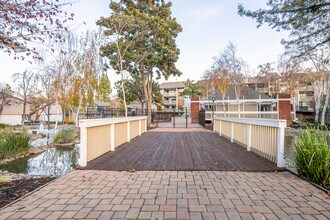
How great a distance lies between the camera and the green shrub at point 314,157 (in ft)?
10.3

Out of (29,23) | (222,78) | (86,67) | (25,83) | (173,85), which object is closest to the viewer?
(29,23)

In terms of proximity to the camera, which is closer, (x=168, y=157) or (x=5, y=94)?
(x=168, y=157)

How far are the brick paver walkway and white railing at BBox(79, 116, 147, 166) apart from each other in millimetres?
824

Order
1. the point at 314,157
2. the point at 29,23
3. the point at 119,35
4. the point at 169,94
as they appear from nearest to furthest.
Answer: the point at 29,23, the point at 314,157, the point at 119,35, the point at 169,94

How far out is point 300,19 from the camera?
18.1ft

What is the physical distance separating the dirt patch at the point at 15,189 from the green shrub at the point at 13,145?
448 centimetres

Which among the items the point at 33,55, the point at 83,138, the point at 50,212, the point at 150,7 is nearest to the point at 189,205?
the point at 50,212

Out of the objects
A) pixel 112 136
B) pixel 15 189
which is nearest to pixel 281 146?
pixel 112 136

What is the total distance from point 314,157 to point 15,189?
4.68m

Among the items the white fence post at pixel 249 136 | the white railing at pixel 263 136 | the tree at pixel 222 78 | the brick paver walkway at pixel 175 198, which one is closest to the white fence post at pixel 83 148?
the brick paver walkway at pixel 175 198

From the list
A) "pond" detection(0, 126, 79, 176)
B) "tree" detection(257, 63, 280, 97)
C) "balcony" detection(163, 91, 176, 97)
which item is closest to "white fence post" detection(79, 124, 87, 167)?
"pond" detection(0, 126, 79, 176)

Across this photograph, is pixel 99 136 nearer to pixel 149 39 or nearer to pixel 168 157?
pixel 168 157

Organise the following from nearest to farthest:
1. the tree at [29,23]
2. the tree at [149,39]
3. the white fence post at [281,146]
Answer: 1. the tree at [29,23]
2. the white fence post at [281,146]
3. the tree at [149,39]

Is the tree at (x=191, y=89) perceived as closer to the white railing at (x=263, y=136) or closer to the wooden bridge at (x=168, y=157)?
the white railing at (x=263, y=136)
